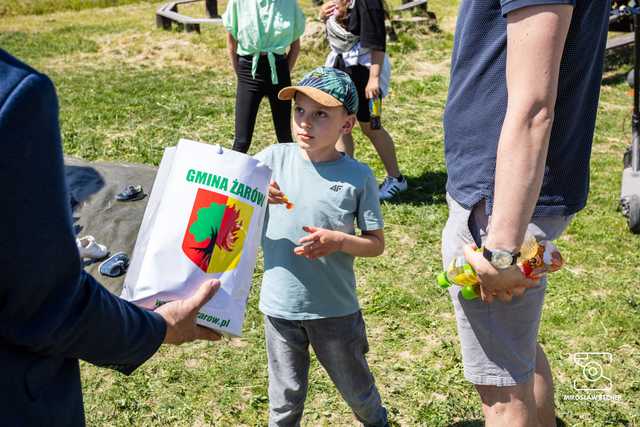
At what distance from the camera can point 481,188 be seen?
1.99 m

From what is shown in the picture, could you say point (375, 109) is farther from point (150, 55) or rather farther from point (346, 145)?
point (150, 55)

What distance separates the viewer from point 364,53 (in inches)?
203

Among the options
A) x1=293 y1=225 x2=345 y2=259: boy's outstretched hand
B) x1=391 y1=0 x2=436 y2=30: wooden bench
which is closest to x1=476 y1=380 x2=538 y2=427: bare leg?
x1=293 y1=225 x2=345 y2=259: boy's outstretched hand

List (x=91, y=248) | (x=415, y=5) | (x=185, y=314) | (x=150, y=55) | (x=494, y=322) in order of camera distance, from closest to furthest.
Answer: (x=185, y=314), (x=494, y=322), (x=91, y=248), (x=150, y=55), (x=415, y=5)

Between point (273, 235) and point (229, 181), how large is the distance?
631mm

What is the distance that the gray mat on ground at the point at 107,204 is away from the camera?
4.60 metres

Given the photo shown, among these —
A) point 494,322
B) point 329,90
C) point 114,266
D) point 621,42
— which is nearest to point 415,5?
point 621,42

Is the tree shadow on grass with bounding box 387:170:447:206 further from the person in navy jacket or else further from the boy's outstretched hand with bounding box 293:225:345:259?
the person in navy jacket

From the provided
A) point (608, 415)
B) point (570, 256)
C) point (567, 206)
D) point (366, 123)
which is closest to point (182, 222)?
point (567, 206)

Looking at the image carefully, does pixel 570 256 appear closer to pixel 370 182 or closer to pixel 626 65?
pixel 370 182

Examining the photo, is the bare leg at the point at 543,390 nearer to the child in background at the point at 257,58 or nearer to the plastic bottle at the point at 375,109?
the plastic bottle at the point at 375,109

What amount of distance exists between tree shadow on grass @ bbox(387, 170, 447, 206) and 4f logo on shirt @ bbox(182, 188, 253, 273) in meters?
3.52

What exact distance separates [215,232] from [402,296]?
2.32 m

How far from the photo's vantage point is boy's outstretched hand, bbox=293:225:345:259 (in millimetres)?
2297
